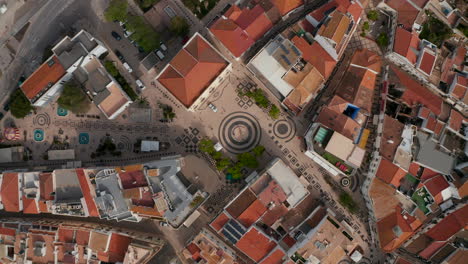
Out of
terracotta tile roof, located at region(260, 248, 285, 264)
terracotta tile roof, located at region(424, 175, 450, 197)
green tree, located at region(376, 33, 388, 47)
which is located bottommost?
terracotta tile roof, located at region(260, 248, 285, 264)

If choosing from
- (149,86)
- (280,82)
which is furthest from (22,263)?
(280,82)

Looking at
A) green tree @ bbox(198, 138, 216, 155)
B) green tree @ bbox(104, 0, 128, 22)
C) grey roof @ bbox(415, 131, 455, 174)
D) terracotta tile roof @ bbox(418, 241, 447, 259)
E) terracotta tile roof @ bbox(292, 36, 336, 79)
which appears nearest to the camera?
terracotta tile roof @ bbox(292, 36, 336, 79)

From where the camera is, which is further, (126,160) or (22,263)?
(126,160)

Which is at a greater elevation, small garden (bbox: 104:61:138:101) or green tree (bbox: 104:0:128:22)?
green tree (bbox: 104:0:128:22)

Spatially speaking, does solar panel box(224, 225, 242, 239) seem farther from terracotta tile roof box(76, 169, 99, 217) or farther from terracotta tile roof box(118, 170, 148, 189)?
terracotta tile roof box(76, 169, 99, 217)

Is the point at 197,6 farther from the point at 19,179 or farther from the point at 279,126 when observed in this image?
the point at 19,179

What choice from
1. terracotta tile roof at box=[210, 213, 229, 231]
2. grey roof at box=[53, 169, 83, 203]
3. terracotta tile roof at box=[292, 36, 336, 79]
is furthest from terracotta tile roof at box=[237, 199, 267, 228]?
grey roof at box=[53, 169, 83, 203]

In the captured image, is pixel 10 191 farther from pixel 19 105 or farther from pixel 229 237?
pixel 229 237

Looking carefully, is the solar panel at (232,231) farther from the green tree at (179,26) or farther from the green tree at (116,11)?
the green tree at (116,11)
